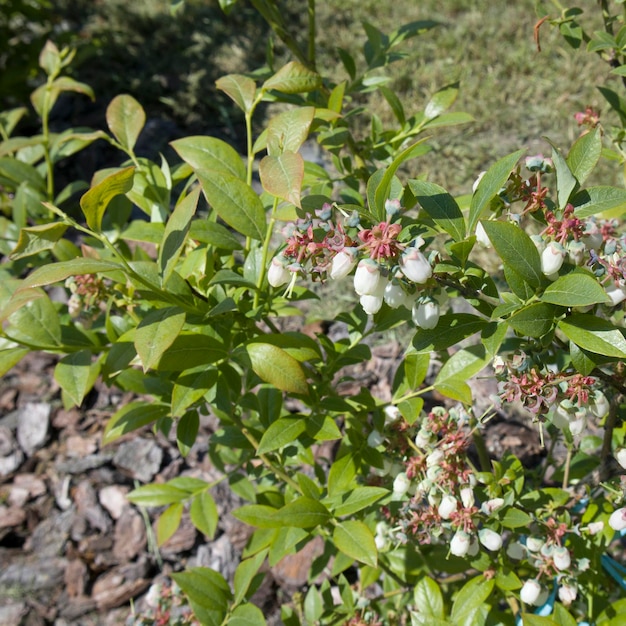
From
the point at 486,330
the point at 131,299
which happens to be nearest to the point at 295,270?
the point at 486,330

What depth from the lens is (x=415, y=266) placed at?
2.24ft

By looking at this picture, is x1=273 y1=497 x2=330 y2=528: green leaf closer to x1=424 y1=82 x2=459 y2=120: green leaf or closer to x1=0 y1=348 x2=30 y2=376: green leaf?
x1=0 y1=348 x2=30 y2=376: green leaf

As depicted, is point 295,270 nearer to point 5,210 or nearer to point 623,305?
point 623,305

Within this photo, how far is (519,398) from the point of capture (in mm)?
812

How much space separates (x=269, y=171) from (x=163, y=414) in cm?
52

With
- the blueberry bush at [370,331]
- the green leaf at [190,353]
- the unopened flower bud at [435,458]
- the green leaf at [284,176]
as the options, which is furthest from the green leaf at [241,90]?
the unopened flower bud at [435,458]

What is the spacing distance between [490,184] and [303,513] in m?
0.57

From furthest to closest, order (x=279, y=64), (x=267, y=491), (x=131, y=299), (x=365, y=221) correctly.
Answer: (x=279, y=64) < (x=267, y=491) < (x=131, y=299) < (x=365, y=221)

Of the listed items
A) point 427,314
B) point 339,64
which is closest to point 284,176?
point 427,314

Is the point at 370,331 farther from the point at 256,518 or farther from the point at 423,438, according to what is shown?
the point at 256,518

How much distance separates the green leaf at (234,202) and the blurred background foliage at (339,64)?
1935mm

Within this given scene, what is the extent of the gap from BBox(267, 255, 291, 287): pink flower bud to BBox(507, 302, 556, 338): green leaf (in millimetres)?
276

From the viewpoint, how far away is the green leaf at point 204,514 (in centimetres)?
131

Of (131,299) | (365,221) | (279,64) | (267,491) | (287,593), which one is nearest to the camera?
(365,221)
